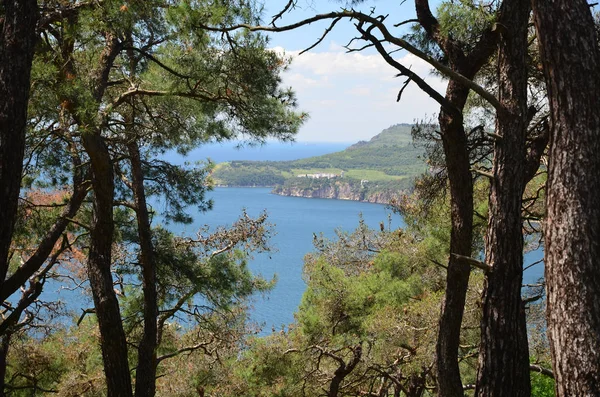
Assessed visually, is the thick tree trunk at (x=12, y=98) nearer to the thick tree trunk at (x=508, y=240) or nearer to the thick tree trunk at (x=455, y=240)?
the thick tree trunk at (x=455, y=240)

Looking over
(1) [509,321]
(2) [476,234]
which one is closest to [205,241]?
(2) [476,234]

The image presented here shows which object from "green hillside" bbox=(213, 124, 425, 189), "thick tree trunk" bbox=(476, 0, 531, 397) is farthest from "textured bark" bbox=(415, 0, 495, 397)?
"green hillside" bbox=(213, 124, 425, 189)

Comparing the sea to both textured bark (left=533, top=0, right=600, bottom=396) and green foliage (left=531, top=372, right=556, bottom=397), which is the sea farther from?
textured bark (left=533, top=0, right=600, bottom=396)

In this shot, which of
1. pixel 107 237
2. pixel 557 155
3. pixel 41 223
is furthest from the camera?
pixel 41 223

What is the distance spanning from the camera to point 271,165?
2594 inches

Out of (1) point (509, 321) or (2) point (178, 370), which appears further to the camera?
(2) point (178, 370)

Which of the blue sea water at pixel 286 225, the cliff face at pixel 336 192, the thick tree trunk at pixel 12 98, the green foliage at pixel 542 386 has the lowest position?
the blue sea water at pixel 286 225

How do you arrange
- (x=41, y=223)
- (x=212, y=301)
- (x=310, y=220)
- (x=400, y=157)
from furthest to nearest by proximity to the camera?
1. (x=400, y=157)
2. (x=310, y=220)
3. (x=212, y=301)
4. (x=41, y=223)

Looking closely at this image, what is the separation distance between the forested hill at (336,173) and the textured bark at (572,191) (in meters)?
46.1

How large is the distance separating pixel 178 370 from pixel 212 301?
2582 mm

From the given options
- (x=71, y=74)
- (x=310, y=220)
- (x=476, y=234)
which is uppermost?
(x=71, y=74)

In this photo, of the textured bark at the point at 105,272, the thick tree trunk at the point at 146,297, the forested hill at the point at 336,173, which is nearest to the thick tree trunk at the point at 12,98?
the textured bark at the point at 105,272

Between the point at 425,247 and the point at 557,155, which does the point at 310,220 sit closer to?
the point at 425,247

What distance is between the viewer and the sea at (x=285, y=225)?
22875mm
